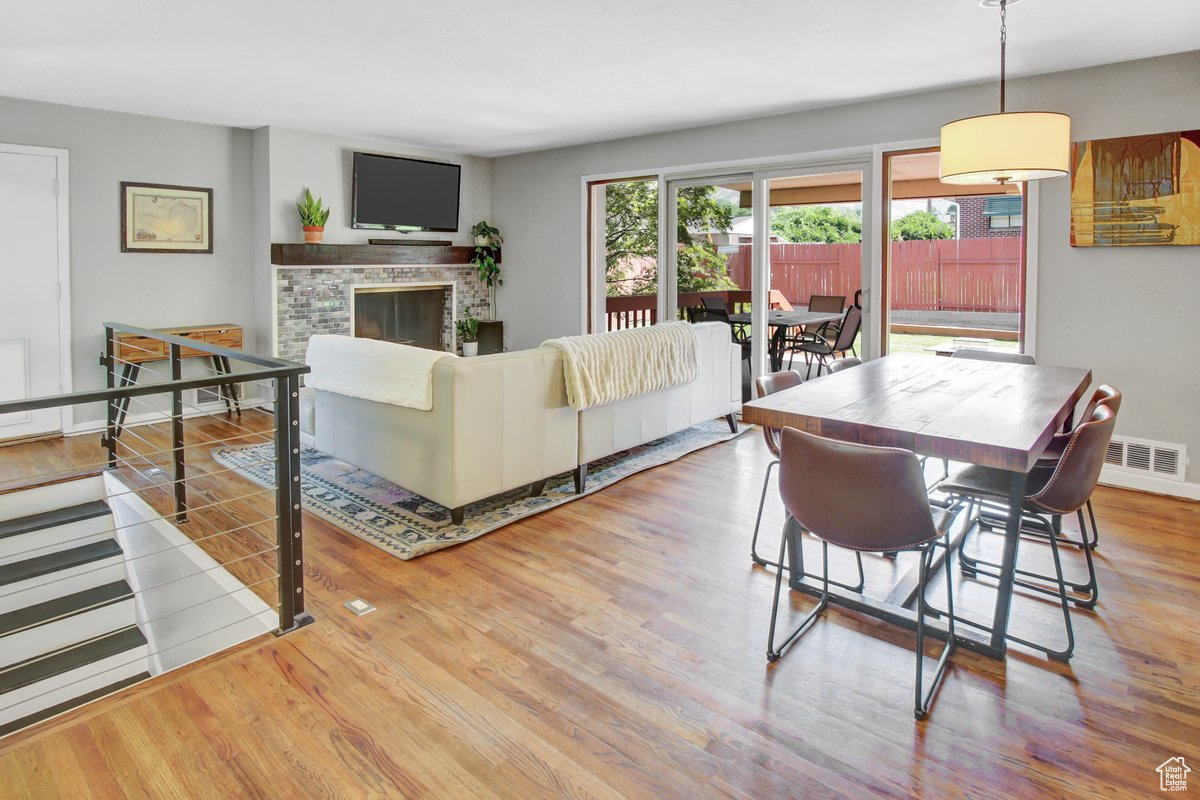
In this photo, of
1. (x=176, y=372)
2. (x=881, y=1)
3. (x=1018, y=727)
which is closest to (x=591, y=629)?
(x=1018, y=727)

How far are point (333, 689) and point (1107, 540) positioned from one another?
3.44m

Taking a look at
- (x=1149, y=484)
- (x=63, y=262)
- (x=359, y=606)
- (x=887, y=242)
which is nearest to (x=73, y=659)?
(x=359, y=606)

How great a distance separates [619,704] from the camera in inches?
83.4

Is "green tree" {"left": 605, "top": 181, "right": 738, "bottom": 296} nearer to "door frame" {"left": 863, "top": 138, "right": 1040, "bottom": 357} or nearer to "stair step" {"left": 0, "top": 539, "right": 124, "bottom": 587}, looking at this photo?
"door frame" {"left": 863, "top": 138, "right": 1040, "bottom": 357}

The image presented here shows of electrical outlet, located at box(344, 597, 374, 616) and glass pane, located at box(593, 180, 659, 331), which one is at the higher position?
glass pane, located at box(593, 180, 659, 331)

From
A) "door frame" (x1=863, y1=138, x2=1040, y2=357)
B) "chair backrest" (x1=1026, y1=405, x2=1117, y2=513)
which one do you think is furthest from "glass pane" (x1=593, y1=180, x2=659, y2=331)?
"chair backrest" (x1=1026, y1=405, x2=1117, y2=513)

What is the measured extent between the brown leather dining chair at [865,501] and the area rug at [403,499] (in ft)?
5.59

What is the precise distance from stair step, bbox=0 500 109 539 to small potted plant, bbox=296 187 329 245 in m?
2.80

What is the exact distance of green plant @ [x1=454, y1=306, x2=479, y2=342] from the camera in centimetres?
746

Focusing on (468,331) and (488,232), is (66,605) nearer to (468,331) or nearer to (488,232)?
(468,331)

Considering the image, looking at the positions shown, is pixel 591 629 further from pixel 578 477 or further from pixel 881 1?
pixel 881 1

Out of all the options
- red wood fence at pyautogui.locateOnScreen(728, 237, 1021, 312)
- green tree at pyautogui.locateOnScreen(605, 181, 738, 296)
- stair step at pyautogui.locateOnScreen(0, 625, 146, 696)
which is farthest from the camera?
green tree at pyautogui.locateOnScreen(605, 181, 738, 296)

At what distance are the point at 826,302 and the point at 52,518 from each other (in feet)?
17.7

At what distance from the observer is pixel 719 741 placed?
6.38ft
